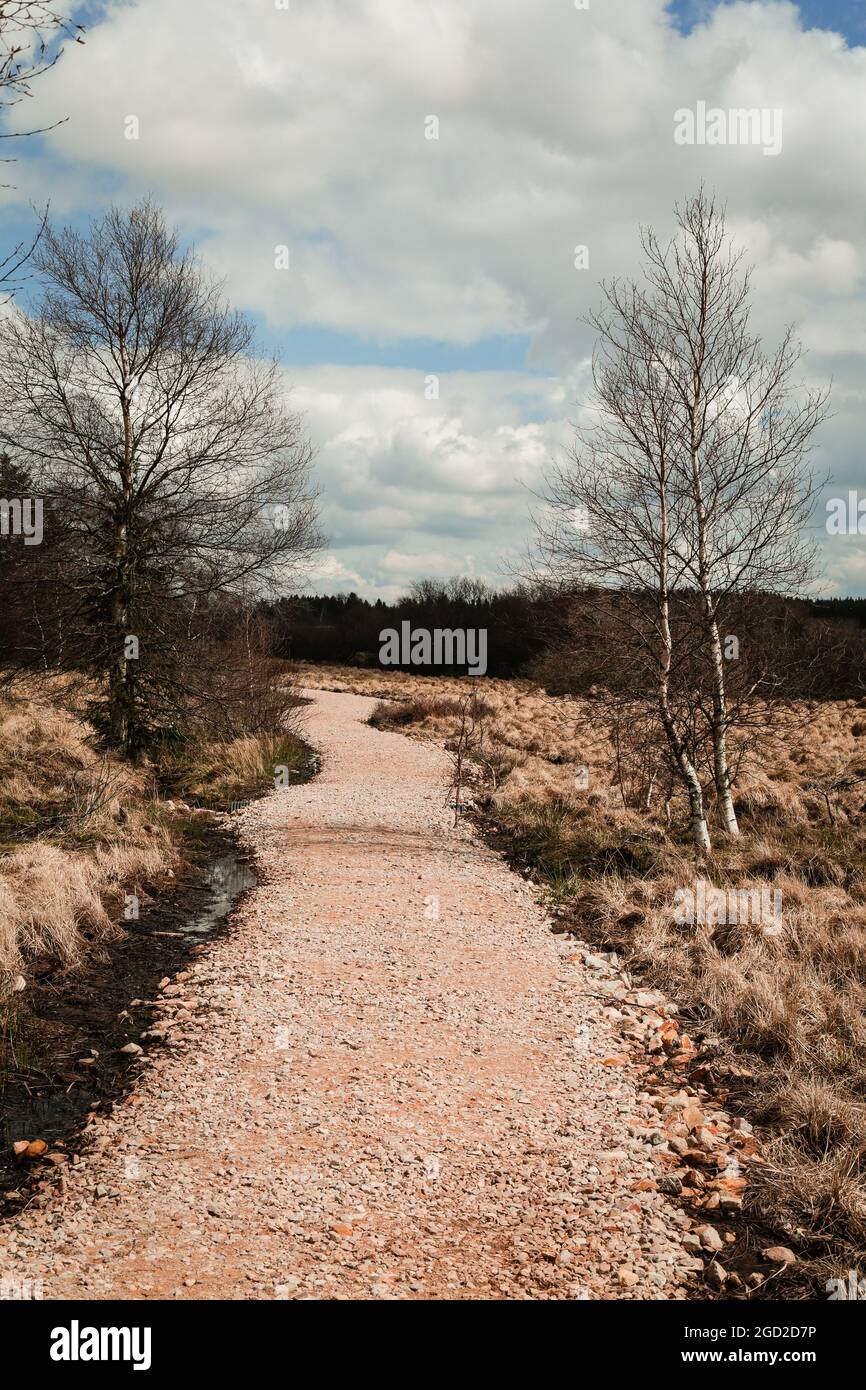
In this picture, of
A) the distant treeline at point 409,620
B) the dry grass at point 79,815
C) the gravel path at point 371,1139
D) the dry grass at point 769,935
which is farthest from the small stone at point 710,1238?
the distant treeline at point 409,620

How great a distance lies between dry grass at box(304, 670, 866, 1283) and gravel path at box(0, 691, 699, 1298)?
2.09 feet

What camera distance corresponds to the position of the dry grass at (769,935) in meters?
4.30

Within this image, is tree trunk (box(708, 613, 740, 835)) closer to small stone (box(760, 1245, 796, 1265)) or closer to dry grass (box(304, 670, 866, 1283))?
dry grass (box(304, 670, 866, 1283))

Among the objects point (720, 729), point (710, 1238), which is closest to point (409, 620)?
point (720, 729)

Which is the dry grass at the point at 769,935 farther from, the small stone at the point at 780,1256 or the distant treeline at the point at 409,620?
the distant treeline at the point at 409,620

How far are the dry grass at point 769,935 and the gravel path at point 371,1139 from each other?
2.09ft

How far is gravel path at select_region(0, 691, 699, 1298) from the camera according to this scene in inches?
143

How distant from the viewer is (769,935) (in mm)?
7352

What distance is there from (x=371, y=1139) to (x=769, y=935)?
13.4ft

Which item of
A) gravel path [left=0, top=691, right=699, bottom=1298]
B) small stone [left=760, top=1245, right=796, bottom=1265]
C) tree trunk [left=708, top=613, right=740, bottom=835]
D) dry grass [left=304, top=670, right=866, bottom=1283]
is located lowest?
small stone [left=760, top=1245, right=796, bottom=1265]

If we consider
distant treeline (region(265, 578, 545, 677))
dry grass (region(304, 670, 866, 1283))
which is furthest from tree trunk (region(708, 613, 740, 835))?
distant treeline (region(265, 578, 545, 677))

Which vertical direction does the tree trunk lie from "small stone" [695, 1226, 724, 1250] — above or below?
above

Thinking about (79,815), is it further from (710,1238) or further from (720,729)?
(710,1238)

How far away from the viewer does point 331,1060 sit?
5508mm
